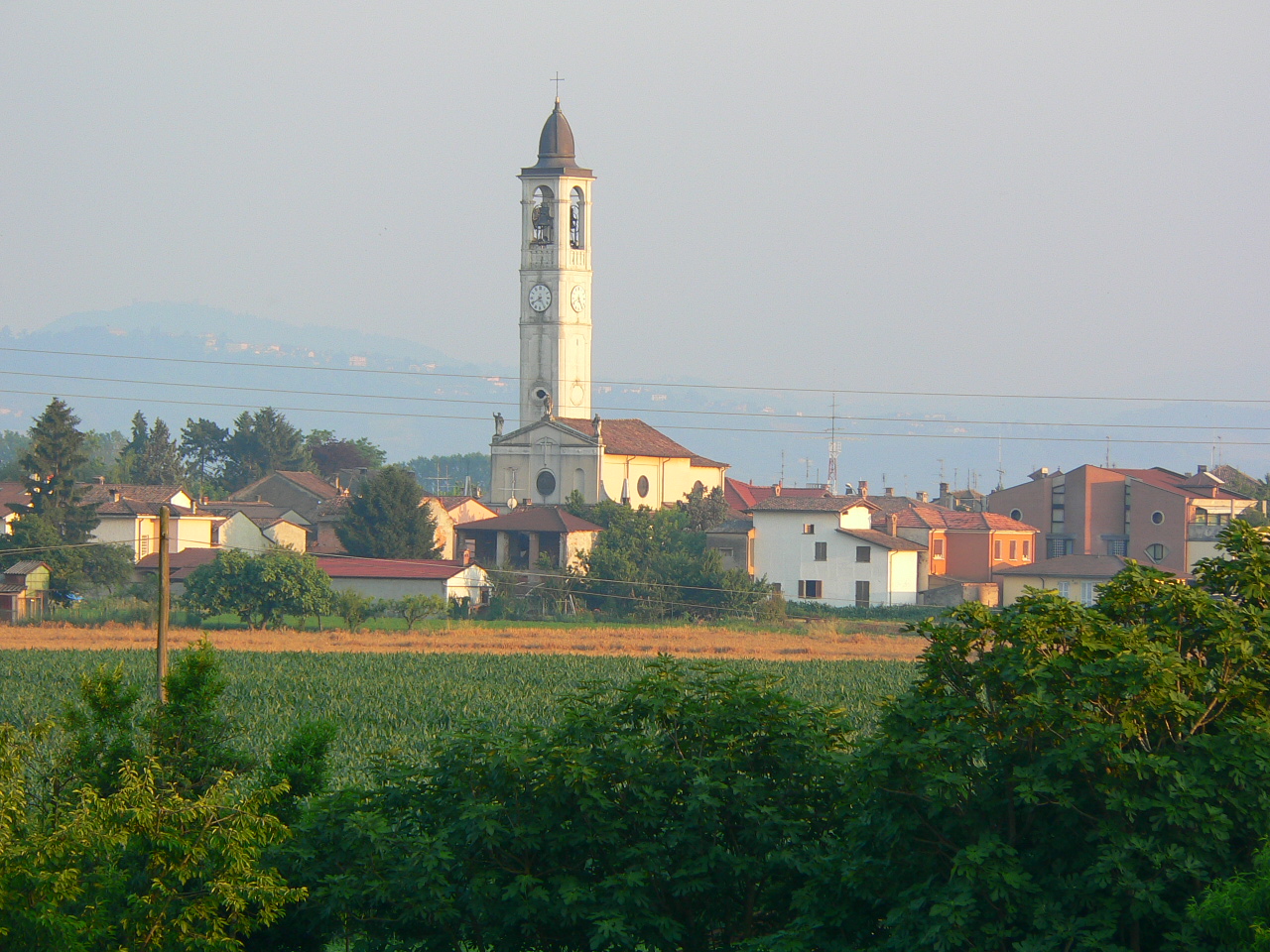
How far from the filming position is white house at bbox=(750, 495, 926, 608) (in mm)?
76875

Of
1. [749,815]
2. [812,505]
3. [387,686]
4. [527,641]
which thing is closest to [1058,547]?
[812,505]

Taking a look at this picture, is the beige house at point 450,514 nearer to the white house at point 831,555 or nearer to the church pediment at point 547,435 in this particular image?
the church pediment at point 547,435

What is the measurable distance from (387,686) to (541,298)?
58.5 meters

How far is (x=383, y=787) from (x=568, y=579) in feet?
194

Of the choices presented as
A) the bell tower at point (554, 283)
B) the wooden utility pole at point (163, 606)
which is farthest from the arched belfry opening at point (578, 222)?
the wooden utility pole at point (163, 606)

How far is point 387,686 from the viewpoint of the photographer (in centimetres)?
4434

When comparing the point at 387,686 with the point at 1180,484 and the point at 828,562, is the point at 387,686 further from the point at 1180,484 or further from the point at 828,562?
the point at 1180,484

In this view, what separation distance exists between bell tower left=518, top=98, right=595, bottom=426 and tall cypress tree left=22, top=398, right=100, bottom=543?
27278mm

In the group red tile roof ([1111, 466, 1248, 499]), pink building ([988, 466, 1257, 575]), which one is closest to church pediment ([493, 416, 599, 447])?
pink building ([988, 466, 1257, 575])

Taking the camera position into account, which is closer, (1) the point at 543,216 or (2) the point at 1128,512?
(2) the point at 1128,512

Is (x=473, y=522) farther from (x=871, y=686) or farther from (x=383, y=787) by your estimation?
(x=383, y=787)

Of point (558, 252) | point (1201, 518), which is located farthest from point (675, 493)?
point (1201, 518)

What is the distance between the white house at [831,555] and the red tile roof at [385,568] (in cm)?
1594

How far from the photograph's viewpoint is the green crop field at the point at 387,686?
119 feet
